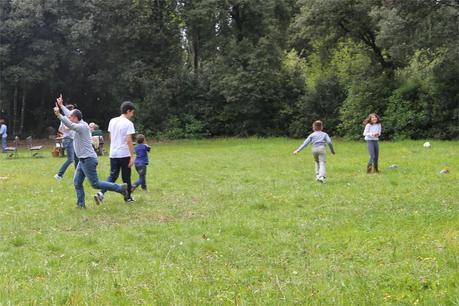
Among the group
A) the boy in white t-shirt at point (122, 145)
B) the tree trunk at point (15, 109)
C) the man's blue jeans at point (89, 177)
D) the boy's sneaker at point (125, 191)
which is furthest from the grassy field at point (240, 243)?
the tree trunk at point (15, 109)

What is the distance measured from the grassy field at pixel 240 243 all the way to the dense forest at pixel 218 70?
1820cm

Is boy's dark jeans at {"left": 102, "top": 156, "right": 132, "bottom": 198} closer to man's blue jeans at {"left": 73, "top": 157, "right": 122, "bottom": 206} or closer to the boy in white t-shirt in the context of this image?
the boy in white t-shirt

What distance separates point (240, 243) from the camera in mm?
7730

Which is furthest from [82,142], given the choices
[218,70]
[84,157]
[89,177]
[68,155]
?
[218,70]

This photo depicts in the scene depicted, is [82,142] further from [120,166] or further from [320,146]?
[320,146]

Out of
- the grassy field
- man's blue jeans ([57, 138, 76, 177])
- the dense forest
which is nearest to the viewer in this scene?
the grassy field

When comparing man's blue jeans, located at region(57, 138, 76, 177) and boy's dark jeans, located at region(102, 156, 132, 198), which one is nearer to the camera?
boy's dark jeans, located at region(102, 156, 132, 198)

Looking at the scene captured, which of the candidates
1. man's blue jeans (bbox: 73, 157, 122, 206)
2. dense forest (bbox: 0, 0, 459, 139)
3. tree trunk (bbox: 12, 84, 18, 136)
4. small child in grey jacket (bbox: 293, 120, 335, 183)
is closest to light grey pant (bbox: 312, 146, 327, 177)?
small child in grey jacket (bbox: 293, 120, 335, 183)

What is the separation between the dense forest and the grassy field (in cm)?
1820

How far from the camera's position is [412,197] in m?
11.2

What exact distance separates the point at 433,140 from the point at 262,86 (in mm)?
12289

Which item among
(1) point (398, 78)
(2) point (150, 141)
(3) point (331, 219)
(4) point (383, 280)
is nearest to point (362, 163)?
(3) point (331, 219)

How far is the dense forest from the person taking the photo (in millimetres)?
31719

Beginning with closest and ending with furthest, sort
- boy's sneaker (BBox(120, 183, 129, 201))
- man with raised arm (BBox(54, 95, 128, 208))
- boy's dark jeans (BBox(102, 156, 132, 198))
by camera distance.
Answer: man with raised arm (BBox(54, 95, 128, 208)) → boy's sneaker (BBox(120, 183, 129, 201)) → boy's dark jeans (BBox(102, 156, 132, 198))
